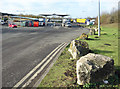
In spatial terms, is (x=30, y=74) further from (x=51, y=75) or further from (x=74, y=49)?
(x=74, y=49)

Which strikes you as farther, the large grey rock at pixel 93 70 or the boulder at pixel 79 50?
the boulder at pixel 79 50

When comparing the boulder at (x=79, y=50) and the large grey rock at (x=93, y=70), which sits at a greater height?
the boulder at (x=79, y=50)

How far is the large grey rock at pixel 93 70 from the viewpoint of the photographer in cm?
442

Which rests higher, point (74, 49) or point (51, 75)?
point (74, 49)

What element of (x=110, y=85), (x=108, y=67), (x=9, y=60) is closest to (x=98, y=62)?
(x=108, y=67)

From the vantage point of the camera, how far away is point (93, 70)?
4398 millimetres

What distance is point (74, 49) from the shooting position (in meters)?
7.54

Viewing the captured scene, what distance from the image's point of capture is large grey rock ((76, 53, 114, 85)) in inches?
174

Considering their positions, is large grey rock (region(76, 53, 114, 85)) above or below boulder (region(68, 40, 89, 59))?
below

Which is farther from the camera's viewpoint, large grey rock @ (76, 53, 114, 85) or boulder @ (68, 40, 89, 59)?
boulder @ (68, 40, 89, 59)

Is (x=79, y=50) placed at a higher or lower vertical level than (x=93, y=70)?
higher

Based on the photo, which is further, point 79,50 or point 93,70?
point 79,50

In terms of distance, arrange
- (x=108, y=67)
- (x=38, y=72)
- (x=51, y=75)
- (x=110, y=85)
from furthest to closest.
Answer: (x=38, y=72)
(x=51, y=75)
(x=108, y=67)
(x=110, y=85)

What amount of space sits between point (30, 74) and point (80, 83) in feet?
7.38
